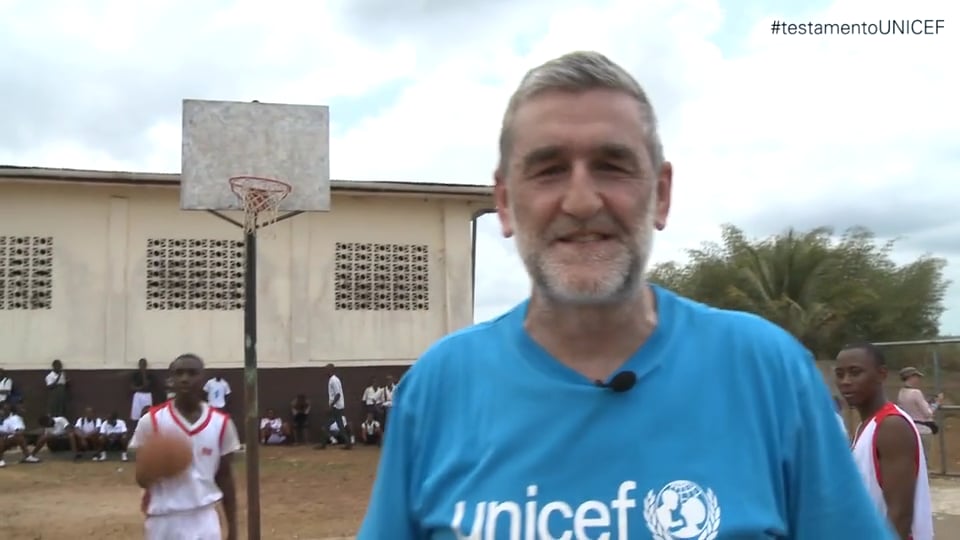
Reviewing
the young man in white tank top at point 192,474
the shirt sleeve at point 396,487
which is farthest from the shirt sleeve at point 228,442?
the shirt sleeve at point 396,487

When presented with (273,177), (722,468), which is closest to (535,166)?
(722,468)

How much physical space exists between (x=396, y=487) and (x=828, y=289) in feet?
114

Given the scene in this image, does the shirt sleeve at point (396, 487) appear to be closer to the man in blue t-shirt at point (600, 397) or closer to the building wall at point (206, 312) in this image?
the man in blue t-shirt at point (600, 397)

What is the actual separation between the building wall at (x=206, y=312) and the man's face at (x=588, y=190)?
2127 centimetres

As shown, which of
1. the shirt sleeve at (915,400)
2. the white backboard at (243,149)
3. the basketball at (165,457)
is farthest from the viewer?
the white backboard at (243,149)

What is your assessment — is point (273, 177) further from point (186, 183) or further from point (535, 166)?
point (535, 166)

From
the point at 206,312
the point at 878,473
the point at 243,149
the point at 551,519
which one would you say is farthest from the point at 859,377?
the point at 206,312

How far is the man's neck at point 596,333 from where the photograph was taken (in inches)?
74.7

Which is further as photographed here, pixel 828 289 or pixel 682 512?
pixel 828 289

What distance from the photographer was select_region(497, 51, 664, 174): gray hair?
188 centimetres

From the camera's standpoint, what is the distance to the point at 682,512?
1659mm

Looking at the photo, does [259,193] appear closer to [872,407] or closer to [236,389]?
[236,389]

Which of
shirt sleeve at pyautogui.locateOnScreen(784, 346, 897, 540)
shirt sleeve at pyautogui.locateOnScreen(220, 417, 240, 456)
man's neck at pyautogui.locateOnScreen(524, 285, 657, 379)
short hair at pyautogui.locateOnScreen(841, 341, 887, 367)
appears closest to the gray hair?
man's neck at pyautogui.locateOnScreen(524, 285, 657, 379)

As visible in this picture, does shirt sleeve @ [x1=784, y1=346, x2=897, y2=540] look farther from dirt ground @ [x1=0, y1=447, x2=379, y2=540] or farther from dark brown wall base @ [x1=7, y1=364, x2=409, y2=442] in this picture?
dark brown wall base @ [x1=7, y1=364, x2=409, y2=442]
